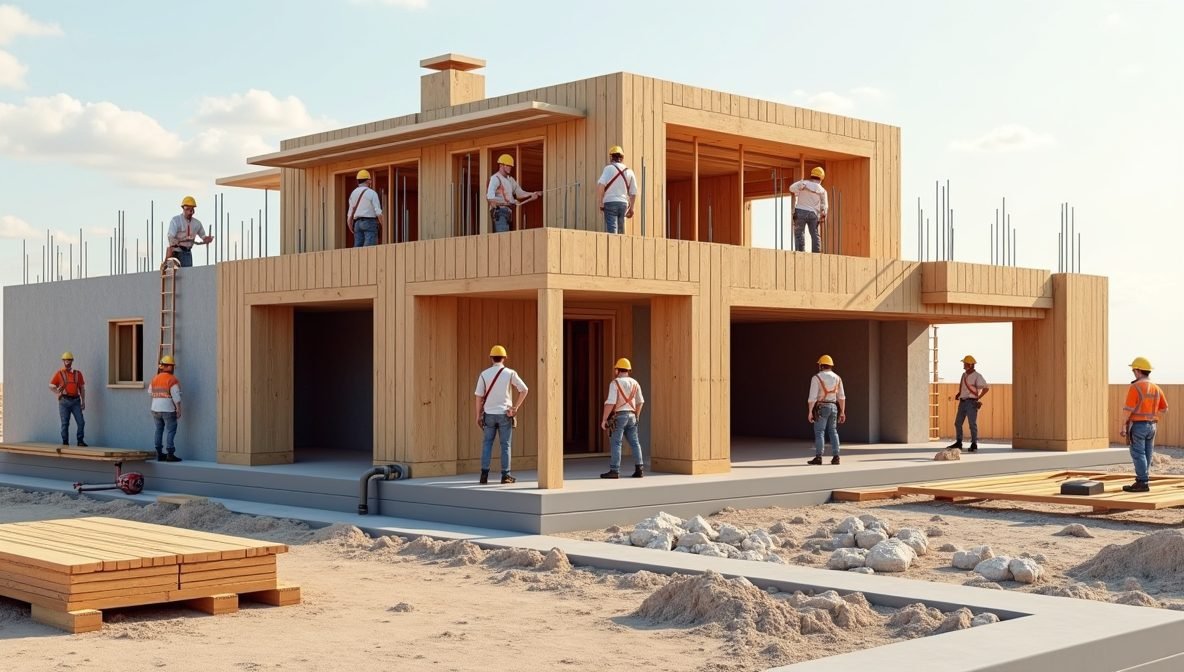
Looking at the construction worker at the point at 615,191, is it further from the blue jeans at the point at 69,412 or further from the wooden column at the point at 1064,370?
the blue jeans at the point at 69,412

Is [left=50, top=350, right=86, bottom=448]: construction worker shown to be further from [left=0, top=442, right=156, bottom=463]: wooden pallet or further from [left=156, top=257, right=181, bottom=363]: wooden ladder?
[left=156, top=257, right=181, bottom=363]: wooden ladder

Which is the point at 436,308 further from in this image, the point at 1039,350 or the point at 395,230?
the point at 1039,350

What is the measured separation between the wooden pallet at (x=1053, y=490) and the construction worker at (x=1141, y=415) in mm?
342

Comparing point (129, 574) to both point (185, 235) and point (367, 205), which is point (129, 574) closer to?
point (367, 205)

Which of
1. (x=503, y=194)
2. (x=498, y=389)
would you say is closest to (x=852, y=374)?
(x=503, y=194)

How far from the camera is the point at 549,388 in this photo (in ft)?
46.4

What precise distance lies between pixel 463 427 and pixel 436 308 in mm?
1614

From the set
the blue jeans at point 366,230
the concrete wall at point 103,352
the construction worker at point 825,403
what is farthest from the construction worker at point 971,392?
the concrete wall at point 103,352

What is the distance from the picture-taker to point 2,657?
8.49 m

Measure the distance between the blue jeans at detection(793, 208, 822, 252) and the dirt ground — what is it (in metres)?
8.48

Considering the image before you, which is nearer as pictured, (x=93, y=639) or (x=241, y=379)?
(x=93, y=639)

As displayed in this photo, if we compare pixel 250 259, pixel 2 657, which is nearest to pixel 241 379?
pixel 250 259

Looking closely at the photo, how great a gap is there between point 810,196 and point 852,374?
5.23m

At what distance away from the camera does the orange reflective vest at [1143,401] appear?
51.2 feet
